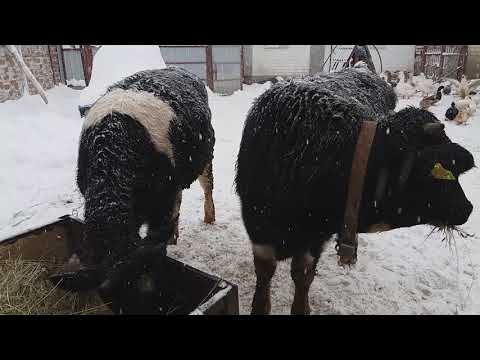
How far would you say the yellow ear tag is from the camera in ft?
5.99

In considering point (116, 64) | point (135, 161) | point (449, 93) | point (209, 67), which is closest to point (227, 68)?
point (209, 67)

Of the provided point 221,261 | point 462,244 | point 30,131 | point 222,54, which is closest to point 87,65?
point 30,131

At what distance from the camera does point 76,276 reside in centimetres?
183

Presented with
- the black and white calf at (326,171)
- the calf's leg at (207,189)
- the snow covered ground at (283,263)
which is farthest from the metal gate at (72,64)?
the black and white calf at (326,171)

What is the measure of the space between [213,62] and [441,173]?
13899 millimetres

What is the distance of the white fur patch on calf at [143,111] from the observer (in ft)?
8.68

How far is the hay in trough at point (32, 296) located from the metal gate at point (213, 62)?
481 inches

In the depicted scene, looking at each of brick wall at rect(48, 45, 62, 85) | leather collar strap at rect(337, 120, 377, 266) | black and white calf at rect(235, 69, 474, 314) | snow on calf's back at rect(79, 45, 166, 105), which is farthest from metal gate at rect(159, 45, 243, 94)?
leather collar strap at rect(337, 120, 377, 266)

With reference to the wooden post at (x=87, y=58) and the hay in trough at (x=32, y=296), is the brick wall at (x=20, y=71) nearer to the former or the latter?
the wooden post at (x=87, y=58)

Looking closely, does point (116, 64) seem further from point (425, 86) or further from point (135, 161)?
point (425, 86)

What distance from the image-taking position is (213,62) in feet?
47.9

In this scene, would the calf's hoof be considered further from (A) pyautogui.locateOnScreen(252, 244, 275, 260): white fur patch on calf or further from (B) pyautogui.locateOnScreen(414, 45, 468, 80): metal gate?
(B) pyautogui.locateOnScreen(414, 45, 468, 80): metal gate
